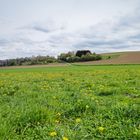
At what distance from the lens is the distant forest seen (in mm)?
95188

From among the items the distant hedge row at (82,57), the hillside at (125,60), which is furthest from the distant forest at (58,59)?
the hillside at (125,60)

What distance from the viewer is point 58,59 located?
105 meters

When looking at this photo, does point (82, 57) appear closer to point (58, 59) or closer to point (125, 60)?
point (58, 59)

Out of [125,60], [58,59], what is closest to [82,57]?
[58,59]

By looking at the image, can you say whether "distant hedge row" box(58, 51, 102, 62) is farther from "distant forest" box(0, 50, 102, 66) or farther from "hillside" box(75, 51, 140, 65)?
"hillside" box(75, 51, 140, 65)

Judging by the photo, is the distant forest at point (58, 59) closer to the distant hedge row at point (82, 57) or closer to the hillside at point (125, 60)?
the distant hedge row at point (82, 57)

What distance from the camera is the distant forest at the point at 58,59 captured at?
95.2 meters

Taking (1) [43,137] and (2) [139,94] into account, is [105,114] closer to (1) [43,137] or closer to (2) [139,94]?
(1) [43,137]

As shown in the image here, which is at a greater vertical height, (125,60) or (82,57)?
(82,57)

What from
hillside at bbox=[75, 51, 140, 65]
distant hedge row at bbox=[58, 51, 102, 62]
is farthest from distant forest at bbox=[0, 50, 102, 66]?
hillside at bbox=[75, 51, 140, 65]

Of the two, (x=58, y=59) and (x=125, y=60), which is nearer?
(x=125, y=60)

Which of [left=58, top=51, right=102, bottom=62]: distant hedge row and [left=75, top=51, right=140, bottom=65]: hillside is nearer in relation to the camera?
[left=75, top=51, right=140, bottom=65]: hillside

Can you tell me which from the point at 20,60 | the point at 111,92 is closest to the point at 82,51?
the point at 20,60

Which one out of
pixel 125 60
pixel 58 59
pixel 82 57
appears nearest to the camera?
pixel 125 60
